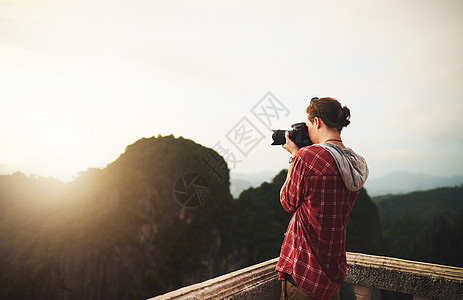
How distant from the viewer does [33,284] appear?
28.1 m

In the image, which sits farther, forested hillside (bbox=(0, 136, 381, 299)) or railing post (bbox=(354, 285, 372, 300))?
forested hillside (bbox=(0, 136, 381, 299))

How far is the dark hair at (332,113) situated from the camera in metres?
1.58

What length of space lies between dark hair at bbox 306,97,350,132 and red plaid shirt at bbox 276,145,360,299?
0.66ft

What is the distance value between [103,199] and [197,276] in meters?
13.4

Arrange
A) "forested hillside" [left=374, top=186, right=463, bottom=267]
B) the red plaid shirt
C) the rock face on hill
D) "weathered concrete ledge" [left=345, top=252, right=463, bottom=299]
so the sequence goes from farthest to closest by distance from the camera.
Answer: "forested hillside" [left=374, top=186, right=463, bottom=267], the rock face on hill, "weathered concrete ledge" [left=345, top=252, right=463, bottom=299], the red plaid shirt

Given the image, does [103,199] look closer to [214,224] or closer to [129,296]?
[129,296]

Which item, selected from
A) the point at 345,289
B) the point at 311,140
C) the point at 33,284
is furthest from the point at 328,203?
the point at 345,289

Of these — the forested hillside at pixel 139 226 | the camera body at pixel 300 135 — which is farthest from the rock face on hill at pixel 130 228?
the camera body at pixel 300 135

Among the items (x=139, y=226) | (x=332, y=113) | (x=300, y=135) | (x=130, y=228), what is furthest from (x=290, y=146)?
(x=139, y=226)

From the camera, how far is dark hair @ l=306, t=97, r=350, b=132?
158 cm

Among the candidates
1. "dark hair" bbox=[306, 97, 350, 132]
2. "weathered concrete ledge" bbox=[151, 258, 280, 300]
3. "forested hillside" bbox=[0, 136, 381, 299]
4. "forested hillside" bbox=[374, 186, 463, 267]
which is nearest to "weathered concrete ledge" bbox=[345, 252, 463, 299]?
"weathered concrete ledge" bbox=[151, 258, 280, 300]

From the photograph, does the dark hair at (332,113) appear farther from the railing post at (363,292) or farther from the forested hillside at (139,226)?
the forested hillside at (139,226)

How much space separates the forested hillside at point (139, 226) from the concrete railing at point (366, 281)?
2977 cm

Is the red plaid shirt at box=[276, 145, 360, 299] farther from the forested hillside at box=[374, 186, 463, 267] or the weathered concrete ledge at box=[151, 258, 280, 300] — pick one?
the forested hillside at box=[374, 186, 463, 267]
